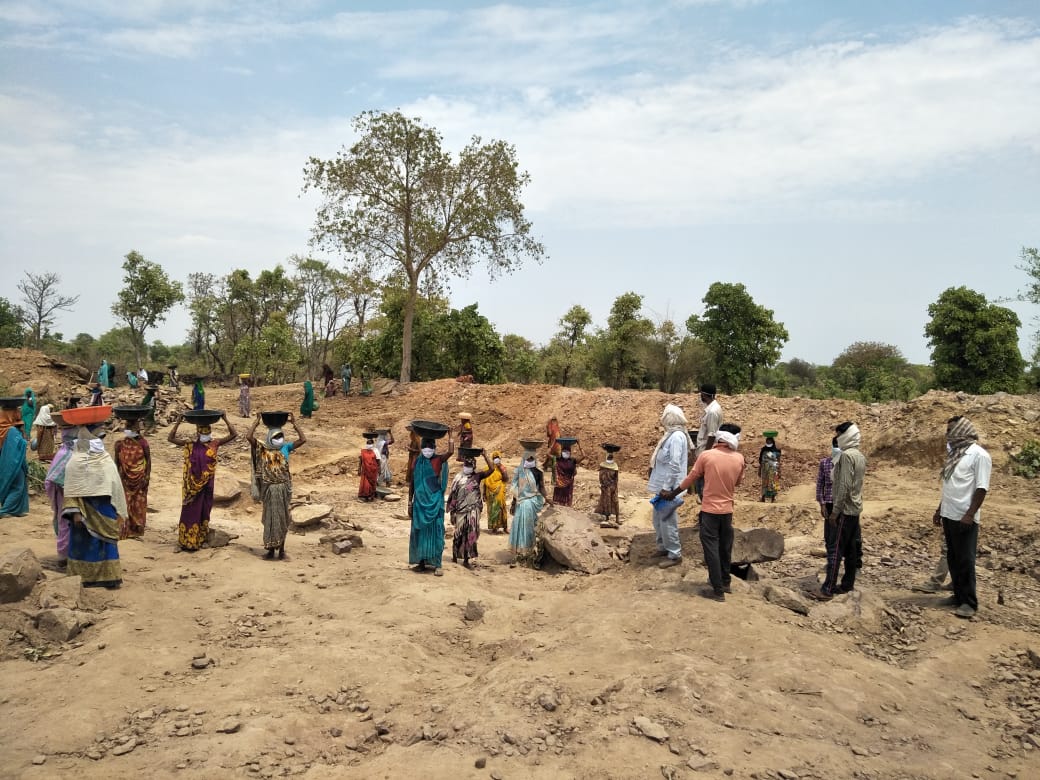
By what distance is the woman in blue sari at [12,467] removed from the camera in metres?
9.06

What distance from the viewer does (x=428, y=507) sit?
320 inches

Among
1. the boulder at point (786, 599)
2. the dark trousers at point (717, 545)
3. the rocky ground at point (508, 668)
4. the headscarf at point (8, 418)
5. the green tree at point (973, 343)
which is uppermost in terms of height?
the green tree at point (973, 343)

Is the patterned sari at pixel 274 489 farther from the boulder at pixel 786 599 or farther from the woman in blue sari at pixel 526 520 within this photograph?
the boulder at pixel 786 599

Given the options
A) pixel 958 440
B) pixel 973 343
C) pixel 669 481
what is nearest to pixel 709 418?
pixel 669 481

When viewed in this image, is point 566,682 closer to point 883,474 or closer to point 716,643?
point 716,643

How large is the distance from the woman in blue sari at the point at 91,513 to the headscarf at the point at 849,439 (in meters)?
7.32

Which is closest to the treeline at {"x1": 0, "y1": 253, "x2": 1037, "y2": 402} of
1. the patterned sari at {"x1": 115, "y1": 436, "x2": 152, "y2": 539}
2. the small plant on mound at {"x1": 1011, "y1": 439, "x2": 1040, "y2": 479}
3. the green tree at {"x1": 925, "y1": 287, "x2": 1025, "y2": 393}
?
the green tree at {"x1": 925, "y1": 287, "x2": 1025, "y2": 393}

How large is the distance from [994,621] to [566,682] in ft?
14.5

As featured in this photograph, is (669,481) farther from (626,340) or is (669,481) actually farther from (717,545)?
(626,340)

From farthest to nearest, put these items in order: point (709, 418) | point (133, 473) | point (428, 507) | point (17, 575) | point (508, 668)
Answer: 1. point (709, 418)
2. point (133, 473)
3. point (428, 507)
4. point (17, 575)
5. point (508, 668)

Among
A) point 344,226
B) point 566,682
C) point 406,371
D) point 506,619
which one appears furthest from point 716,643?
point 344,226

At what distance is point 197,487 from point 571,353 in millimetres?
33758

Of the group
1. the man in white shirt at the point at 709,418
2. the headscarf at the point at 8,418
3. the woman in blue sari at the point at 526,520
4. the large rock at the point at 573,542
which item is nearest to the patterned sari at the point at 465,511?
the woman in blue sari at the point at 526,520

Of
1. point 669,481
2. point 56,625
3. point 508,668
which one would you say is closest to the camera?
point 508,668
